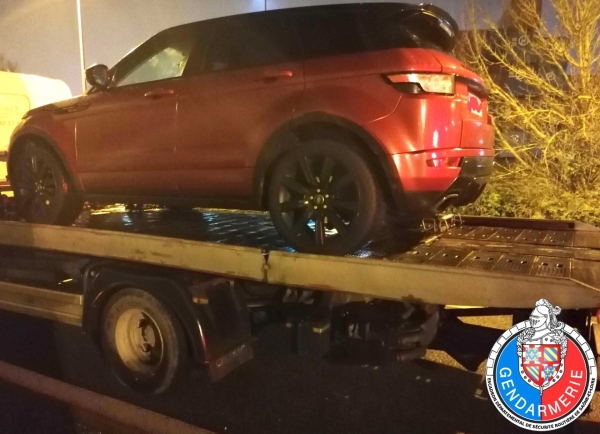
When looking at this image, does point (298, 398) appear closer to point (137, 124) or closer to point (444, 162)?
point (444, 162)

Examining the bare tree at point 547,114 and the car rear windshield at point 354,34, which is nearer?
the car rear windshield at point 354,34

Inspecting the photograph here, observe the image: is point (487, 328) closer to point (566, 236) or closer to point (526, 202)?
A: point (566, 236)

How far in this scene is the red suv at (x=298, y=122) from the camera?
3.08 metres

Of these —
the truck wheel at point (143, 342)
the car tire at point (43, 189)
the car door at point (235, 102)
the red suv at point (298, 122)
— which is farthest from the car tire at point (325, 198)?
the car tire at point (43, 189)

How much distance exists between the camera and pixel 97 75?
4184 millimetres

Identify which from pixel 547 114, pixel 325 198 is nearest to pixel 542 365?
pixel 325 198

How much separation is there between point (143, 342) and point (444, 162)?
2.51 meters

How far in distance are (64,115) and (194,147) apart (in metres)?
1.48

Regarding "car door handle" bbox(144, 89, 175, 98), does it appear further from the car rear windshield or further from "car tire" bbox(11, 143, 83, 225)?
"car tire" bbox(11, 143, 83, 225)

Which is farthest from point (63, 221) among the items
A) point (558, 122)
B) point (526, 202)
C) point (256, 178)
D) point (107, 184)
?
point (558, 122)

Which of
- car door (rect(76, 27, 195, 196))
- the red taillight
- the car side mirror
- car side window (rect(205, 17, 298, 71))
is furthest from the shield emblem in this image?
the car side mirror

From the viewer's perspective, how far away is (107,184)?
4266 millimetres

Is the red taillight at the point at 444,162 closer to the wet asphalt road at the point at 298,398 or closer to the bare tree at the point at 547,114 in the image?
the wet asphalt road at the point at 298,398

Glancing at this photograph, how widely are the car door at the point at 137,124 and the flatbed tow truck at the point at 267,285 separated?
47cm
